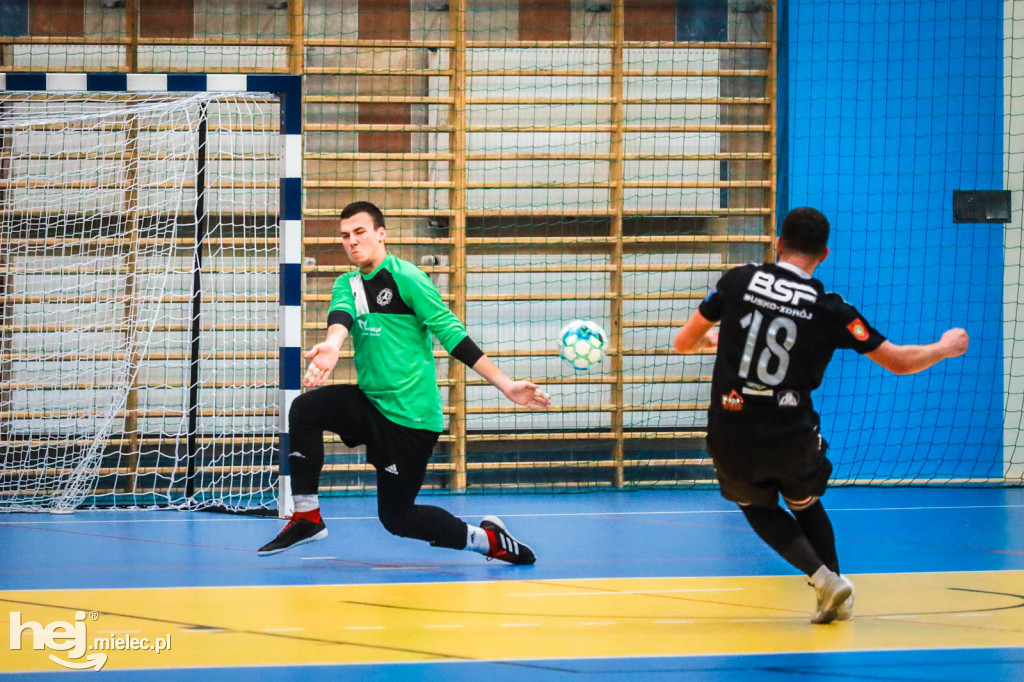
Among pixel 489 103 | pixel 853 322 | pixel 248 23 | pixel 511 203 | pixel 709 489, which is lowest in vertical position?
pixel 709 489

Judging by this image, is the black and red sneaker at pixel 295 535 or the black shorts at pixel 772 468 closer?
the black shorts at pixel 772 468

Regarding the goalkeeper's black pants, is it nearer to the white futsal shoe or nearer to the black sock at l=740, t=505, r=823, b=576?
the black sock at l=740, t=505, r=823, b=576

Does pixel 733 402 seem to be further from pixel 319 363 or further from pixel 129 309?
pixel 129 309

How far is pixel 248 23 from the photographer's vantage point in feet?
26.4

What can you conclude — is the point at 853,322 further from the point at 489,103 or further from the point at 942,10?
the point at 942,10

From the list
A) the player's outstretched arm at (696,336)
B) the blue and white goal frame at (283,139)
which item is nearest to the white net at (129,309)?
A: the blue and white goal frame at (283,139)

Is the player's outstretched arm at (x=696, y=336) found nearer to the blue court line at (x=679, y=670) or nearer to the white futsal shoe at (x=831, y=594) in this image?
the white futsal shoe at (x=831, y=594)

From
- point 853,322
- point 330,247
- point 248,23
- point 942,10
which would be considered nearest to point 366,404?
point 853,322

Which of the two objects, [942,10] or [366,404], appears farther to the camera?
[942,10]

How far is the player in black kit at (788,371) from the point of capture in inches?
137

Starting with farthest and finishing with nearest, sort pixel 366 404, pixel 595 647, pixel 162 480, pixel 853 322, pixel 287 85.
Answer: pixel 162 480, pixel 287 85, pixel 366 404, pixel 853 322, pixel 595 647

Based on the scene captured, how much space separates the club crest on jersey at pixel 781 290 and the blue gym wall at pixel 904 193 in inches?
189

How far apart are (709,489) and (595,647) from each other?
4.89 meters

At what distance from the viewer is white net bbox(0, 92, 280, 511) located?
7457 mm
